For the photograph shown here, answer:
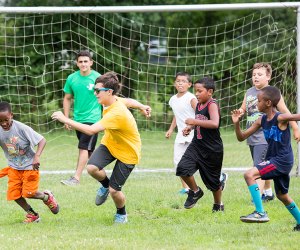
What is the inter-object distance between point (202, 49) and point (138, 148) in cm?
1485

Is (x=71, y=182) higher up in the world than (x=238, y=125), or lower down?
lower down

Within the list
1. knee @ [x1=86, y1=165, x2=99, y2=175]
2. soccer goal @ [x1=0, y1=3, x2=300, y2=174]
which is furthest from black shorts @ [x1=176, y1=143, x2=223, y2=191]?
soccer goal @ [x1=0, y1=3, x2=300, y2=174]

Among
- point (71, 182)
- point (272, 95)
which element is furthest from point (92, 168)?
point (71, 182)

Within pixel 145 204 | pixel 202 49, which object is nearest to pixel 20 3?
pixel 202 49

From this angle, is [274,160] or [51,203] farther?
[51,203]

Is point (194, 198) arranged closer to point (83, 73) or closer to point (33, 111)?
point (83, 73)

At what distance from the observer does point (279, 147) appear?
787cm

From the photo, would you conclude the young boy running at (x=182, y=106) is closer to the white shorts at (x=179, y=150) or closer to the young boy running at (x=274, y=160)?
the white shorts at (x=179, y=150)

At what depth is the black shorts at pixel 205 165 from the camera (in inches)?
363

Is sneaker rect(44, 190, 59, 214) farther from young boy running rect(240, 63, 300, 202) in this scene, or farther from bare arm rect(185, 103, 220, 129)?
young boy running rect(240, 63, 300, 202)

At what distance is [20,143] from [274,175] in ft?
8.79

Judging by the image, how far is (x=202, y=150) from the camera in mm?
9266

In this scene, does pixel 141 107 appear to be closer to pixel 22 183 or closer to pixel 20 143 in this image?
pixel 20 143

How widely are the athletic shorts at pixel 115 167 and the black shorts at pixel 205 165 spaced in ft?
2.43
